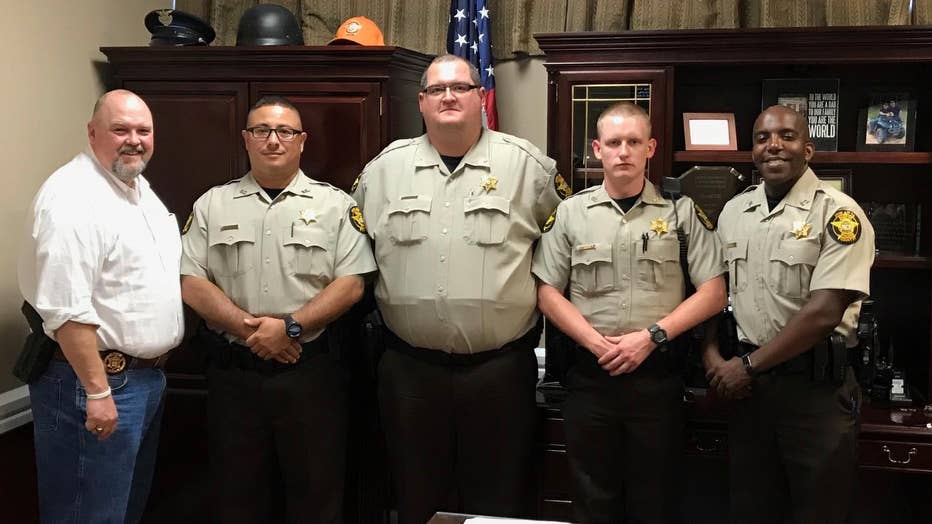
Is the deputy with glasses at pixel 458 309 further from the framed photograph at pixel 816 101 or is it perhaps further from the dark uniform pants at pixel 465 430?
the framed photograph at pixel 816 101

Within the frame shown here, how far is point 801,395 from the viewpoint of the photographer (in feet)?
8.35

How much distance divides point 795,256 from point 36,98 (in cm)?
258

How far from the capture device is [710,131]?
3287 mm

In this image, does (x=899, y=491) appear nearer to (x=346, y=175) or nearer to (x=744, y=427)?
(x=744, y=427)

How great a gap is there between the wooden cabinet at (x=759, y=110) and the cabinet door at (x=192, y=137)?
1185mm

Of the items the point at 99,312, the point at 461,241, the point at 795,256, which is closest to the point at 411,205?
the point at 461,241

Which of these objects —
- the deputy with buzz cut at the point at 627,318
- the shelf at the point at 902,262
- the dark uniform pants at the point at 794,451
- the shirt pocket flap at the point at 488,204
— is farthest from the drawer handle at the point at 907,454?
the shirt pocket flap at the point at 488,204

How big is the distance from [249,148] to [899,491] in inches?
109

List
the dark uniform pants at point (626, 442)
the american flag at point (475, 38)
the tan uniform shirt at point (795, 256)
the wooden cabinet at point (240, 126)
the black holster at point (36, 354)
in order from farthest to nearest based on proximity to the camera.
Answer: the american flag at point (475, 38)
the wooden cabinet at point (240, 126)
the dark uniform pants at point (626, 442)
the tan uniform shirt at point (795, 256)
the black holster at point (36, 354)

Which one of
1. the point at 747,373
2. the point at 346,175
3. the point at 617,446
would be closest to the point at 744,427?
the point at 747,373

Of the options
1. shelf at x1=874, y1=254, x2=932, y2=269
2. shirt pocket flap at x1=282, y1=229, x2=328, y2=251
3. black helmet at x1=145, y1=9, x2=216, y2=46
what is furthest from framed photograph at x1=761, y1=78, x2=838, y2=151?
black helmet at x1=145, y1=9, x2=216, y2=46

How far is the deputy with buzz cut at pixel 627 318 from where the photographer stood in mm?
2621

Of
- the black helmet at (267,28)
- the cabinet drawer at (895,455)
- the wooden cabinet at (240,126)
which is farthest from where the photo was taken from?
the black helmet at (267,28)

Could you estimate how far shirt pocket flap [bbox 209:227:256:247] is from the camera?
2.79 meters
